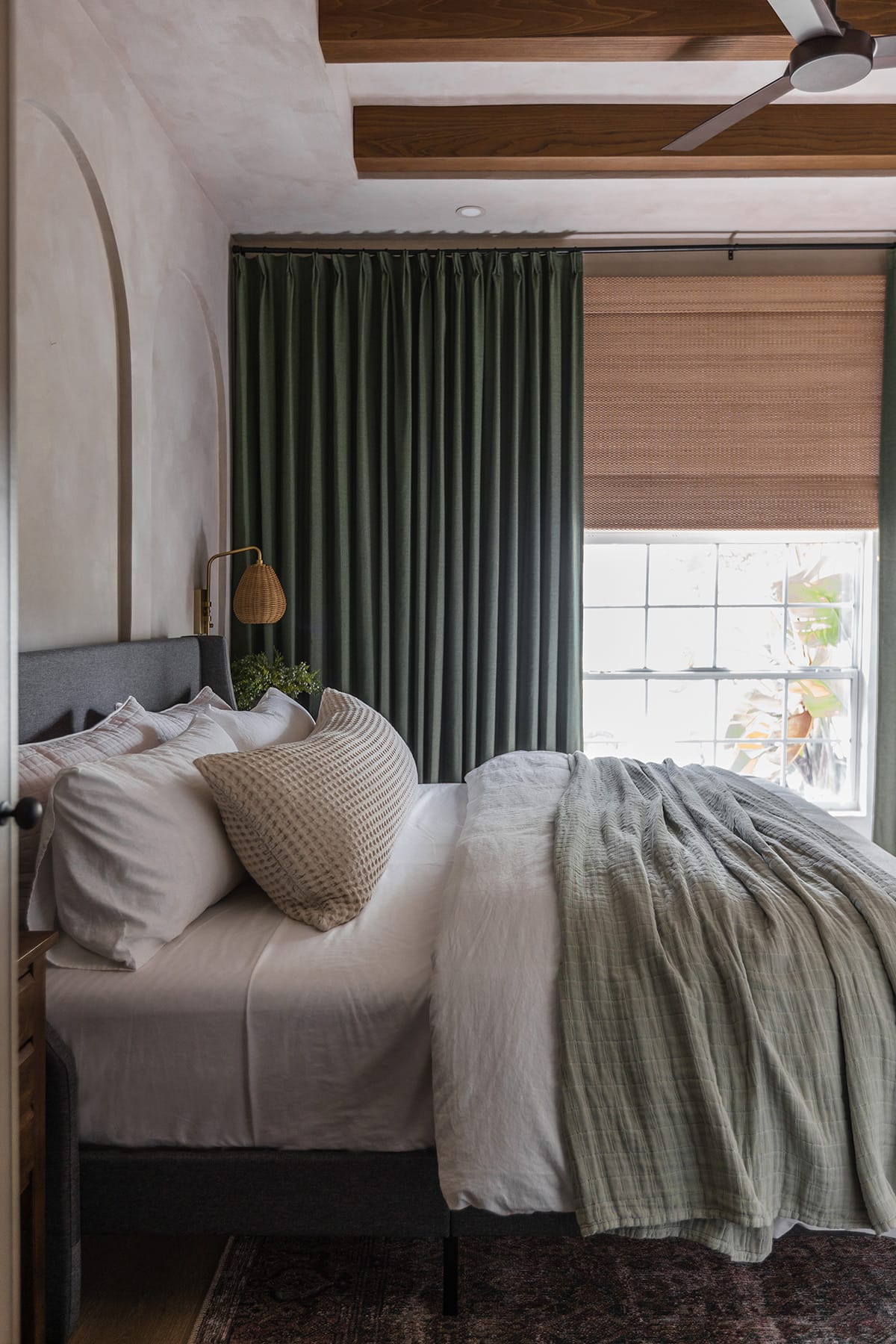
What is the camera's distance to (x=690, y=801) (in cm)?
241

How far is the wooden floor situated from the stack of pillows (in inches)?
23.8

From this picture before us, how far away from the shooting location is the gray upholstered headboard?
6.65 ft

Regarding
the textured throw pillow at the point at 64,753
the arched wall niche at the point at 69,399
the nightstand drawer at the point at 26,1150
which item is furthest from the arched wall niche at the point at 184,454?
the nightstand drawer at the point at 26,1150

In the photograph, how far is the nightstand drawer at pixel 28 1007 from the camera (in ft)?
4.46

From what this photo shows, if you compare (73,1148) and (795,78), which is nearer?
(73,1148)

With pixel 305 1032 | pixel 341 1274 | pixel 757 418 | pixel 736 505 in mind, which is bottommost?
pixel 341 1274

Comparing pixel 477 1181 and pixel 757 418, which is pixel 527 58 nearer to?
pixel 757 418

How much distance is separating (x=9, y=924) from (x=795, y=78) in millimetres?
2347

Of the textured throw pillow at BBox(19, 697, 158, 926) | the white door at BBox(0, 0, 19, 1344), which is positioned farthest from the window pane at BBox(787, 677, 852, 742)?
the white door at BBox(0, 0, 19, 1344)

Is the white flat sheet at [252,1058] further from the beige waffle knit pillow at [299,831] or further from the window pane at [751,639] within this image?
the window pane at [751,639]

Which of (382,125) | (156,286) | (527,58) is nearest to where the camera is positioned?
(527,58)

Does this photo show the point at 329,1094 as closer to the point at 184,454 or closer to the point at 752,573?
the point at 184,454

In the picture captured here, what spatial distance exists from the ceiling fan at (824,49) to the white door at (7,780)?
1.58 m

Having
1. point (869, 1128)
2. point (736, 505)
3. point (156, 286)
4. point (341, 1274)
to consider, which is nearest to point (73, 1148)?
point (341, 1274)
